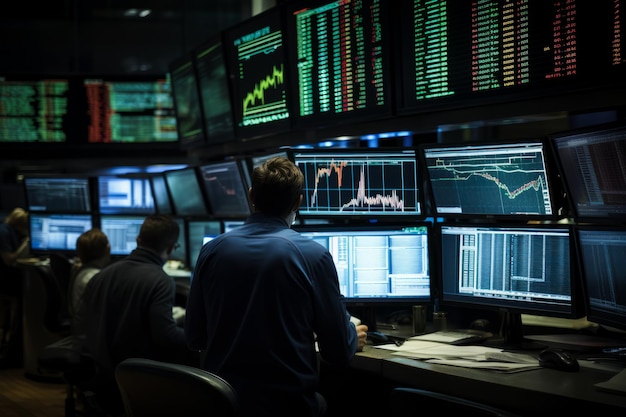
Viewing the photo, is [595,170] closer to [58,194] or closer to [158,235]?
[158,235]

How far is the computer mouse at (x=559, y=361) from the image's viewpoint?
7.75 feet

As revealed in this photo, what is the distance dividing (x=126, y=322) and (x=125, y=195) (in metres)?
2.84

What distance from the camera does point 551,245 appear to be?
2689mm

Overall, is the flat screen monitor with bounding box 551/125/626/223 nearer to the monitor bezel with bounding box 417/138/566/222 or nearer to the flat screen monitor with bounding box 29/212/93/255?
the monitor bezel with bounding box 417/138/566/222

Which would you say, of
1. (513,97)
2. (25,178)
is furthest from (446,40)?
(25,178)

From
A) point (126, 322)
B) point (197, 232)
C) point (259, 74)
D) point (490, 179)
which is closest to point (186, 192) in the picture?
point (197, 232)

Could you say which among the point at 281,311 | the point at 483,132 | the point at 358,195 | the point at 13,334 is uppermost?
the point at 483,132

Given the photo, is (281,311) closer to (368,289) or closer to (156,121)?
(368,289)

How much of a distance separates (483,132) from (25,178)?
3565 mm

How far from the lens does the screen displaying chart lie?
2811 millimetres

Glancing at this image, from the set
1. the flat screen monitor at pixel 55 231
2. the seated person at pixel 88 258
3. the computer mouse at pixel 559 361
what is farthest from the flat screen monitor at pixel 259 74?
the flat screen monitor at pixel 55 231

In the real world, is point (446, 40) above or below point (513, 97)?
above

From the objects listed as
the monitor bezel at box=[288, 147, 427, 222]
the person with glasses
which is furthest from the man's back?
the person with glasses

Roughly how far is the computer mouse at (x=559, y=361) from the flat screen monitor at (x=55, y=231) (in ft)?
14.7
